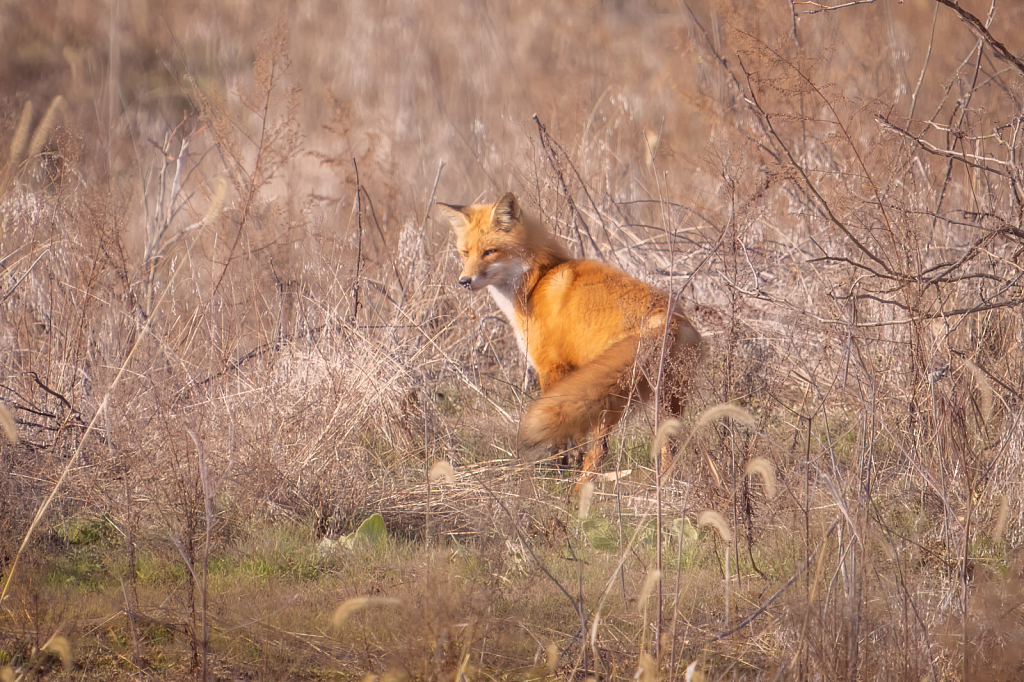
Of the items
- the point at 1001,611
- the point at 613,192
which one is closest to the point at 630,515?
the point at 1001,611

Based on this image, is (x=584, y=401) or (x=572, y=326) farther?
(x=572, y=326)

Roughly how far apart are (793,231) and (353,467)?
11.1 ft

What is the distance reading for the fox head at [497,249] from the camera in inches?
190

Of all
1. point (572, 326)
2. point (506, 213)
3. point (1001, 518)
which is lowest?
point (1001, 518)

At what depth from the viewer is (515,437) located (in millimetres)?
3457

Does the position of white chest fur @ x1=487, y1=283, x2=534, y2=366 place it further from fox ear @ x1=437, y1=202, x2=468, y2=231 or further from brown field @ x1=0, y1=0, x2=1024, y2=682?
fox ear @ x1=437, y1=202, x2=468, y2=231

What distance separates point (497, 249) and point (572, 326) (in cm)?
92

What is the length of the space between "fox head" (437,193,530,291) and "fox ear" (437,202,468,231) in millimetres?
112

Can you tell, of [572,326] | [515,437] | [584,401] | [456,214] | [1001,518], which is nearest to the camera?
[1001,518]

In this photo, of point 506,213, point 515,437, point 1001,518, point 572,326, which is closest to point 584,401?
point 515,437

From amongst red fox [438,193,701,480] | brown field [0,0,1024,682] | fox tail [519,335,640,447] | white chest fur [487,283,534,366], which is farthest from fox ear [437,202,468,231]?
fox tail [519,335,640,447]

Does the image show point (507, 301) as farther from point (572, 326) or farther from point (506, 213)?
point (572, 326)

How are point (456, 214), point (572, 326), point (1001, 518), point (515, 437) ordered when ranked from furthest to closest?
point (456, 214)
point (572, 326)
point (515, 437)
point (1001, 518)

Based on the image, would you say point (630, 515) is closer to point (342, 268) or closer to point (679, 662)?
point (679, 662)
